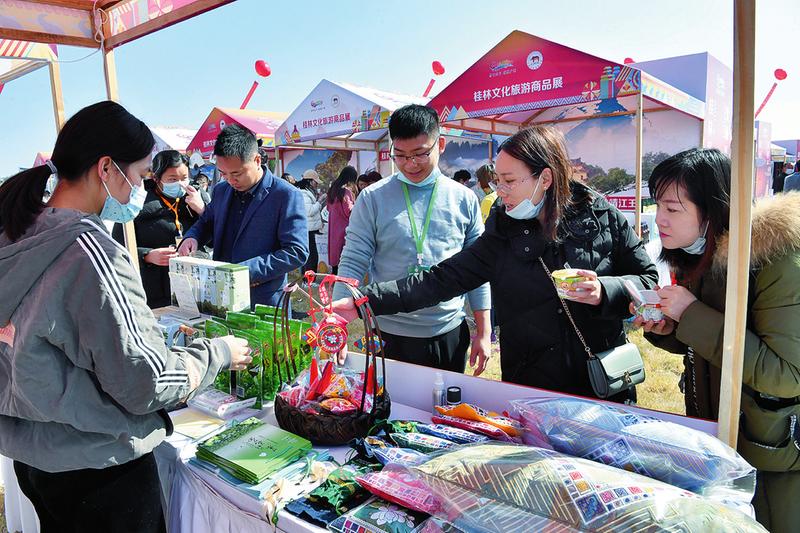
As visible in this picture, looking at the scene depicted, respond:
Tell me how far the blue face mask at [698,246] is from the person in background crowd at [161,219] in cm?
276

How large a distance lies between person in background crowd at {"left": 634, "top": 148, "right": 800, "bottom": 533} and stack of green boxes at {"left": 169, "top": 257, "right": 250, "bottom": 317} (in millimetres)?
1459

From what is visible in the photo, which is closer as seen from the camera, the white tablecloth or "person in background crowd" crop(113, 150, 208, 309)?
the white tablecloth

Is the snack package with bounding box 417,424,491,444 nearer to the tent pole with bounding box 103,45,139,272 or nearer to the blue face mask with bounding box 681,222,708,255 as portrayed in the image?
the blue face mask with bounding box 681,222,708,255

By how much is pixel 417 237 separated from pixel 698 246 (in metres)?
1.12

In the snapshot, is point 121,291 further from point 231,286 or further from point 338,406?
point 231,286

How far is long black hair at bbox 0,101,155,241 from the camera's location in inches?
45.6

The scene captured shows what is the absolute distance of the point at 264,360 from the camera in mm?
1569

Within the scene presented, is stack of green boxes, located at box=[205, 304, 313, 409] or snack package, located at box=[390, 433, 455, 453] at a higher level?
stack of green boxes, located at box=[205, 304, 313, 409]

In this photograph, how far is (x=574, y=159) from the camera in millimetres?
8164

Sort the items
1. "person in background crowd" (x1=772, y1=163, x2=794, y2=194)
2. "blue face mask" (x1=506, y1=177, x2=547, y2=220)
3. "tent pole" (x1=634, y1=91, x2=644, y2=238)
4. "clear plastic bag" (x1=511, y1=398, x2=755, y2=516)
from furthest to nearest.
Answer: "person in background crowd" (x1=772, y1=163, x2=794, y2=194) < "tent pole" (x1=634, y1=91, x2=644, y2=238) < "blue face mask" (x1=506, y1=177, x2=547, y2=220) < "clear plastic bag" (x1=511, y1=398, x2=755, y2=516)

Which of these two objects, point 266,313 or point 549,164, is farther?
point 266,313


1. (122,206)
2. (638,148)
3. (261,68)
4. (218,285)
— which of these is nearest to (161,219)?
(218,285)

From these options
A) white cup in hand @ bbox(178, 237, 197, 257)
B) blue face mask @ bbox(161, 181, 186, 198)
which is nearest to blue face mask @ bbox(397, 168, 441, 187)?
white cup in hand @ bbox(178, 237, 197, 257)

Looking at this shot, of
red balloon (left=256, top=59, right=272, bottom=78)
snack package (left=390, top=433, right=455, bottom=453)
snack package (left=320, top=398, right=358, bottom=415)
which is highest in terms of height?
red balloon (left=256, top=59, right=272, bottom=78)
